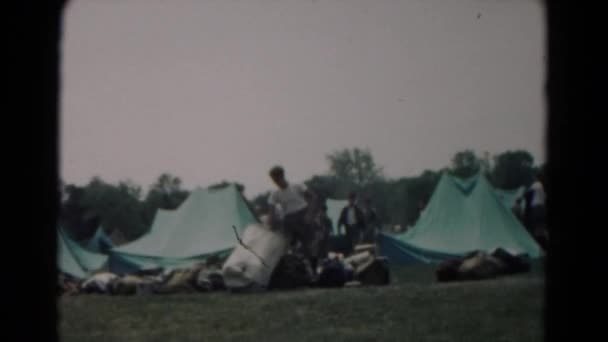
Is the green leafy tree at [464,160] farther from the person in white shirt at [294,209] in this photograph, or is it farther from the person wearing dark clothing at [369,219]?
the person in white shirt at [294,209]

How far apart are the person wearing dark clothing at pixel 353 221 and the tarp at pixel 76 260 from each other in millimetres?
4850

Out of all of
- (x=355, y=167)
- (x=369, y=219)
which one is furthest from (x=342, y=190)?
(x=369, y=219)

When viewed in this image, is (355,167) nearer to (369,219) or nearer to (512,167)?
(512,167)

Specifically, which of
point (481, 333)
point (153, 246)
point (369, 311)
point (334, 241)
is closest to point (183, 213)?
point (153, 246)

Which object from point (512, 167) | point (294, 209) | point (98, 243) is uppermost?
point (512, 167)

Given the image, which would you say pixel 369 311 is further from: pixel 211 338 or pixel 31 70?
pixel 31 70

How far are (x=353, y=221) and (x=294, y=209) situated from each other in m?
4.91

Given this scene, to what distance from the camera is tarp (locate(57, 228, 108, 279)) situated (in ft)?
41.7

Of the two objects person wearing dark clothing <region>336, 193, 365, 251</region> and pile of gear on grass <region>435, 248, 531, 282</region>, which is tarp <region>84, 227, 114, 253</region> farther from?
pile of gear on grass <region>435, 248, 531, 282</region>

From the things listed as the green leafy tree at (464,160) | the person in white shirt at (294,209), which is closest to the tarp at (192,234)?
the person in white shirt at (294,209)

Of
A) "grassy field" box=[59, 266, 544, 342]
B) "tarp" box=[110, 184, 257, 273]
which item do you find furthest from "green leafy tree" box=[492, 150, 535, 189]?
"grassy field" box=[59, 266, 544, 342]

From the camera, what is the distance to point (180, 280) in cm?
909

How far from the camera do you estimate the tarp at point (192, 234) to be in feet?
41.5

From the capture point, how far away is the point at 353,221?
13.8 metres
